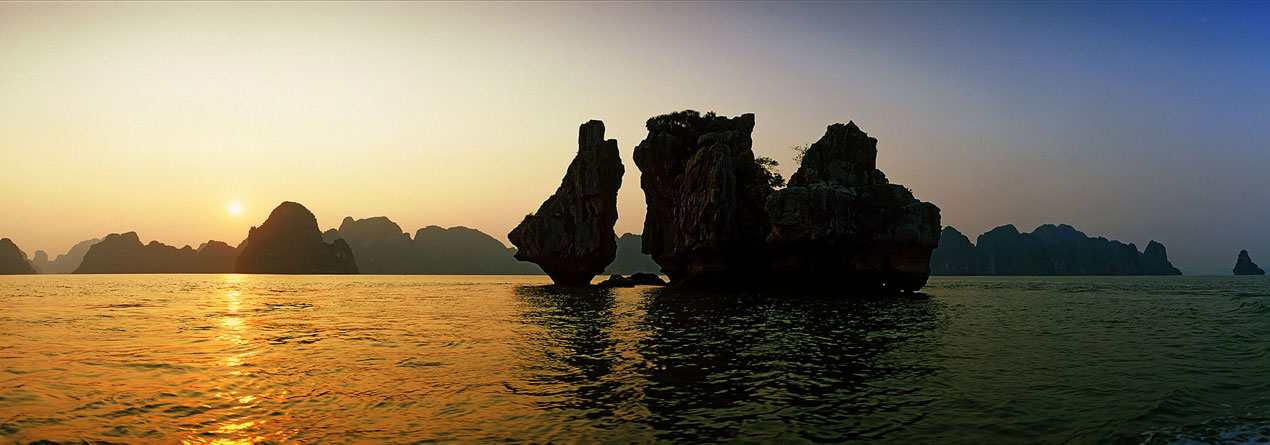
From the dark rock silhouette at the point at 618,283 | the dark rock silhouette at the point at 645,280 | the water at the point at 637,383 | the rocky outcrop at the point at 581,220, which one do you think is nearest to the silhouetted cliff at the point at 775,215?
the rocky outcrop at the point at 581,220

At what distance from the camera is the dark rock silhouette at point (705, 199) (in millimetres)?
65500

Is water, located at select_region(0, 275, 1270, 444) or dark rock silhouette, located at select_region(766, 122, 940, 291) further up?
dark rock silhouette, located at select_region(766, 122, 940, 291)

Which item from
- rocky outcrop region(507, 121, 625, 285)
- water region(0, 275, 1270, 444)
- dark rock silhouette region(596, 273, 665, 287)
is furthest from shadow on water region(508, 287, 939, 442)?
dark rock silhouette region(596, 273, 665, 287)

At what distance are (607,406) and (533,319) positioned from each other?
72.9ft

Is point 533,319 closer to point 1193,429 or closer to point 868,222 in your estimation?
point 1193,429

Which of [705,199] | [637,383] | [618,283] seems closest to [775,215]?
[705,199]

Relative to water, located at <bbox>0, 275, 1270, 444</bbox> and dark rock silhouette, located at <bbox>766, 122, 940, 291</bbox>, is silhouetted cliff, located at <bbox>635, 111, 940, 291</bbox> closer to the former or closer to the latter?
dark rock silhouette, located at <bbox>766, 122, 940, 291</bbox>

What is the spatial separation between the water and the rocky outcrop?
57781 mm

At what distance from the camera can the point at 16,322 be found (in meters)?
31.3

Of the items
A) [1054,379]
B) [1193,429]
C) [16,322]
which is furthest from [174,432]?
[16,322]

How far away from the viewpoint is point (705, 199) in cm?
6556

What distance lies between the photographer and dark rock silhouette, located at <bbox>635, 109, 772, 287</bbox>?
215 ft

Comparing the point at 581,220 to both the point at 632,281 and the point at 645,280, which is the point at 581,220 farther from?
the point at 645,280

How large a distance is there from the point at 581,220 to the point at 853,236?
132 ft
